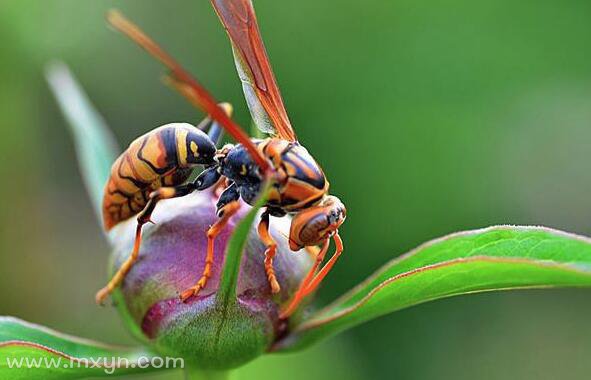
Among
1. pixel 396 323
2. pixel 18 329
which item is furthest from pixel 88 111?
pixel 396 323

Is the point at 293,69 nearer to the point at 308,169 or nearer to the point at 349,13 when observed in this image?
the point at 349,13

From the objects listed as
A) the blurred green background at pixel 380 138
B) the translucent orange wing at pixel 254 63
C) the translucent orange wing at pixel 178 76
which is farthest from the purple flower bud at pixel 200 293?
the blurred green background at pixel 380 138

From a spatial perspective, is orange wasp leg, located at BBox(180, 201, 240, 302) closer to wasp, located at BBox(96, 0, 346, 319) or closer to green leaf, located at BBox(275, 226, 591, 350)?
wasp, located at BBox(96, 0, 346, 319)

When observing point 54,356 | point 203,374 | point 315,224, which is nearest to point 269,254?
point 315,224

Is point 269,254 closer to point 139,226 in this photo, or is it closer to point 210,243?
point 210,243

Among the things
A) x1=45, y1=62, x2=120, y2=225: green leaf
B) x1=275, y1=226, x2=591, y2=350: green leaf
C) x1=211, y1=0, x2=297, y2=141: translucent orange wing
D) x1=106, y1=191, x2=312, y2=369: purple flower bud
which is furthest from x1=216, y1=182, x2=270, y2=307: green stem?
x1=45, y1=62, x2=120, y2=225: green leaf
